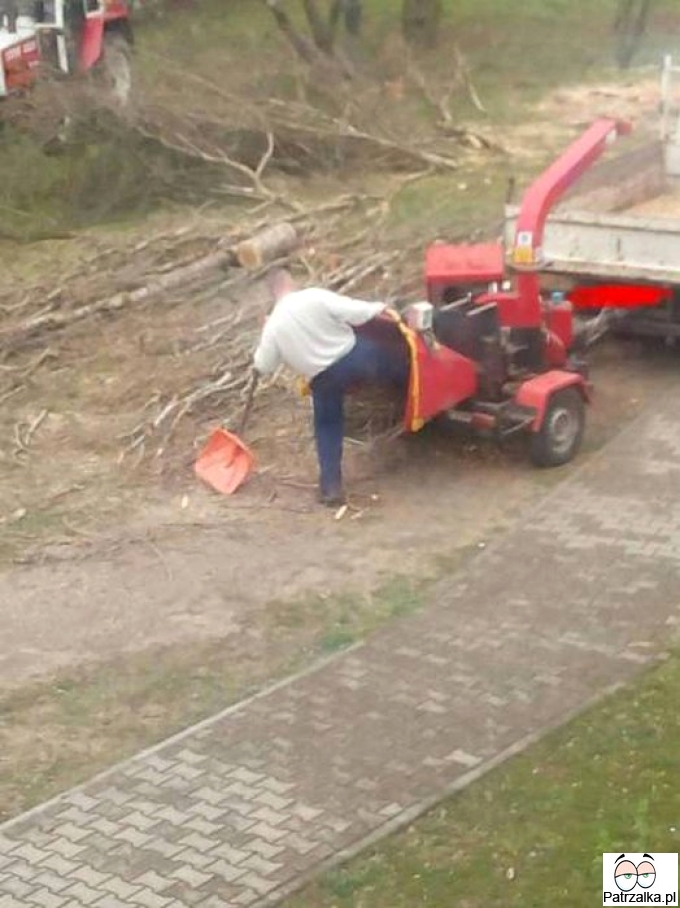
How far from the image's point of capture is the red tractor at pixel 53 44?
664 inches

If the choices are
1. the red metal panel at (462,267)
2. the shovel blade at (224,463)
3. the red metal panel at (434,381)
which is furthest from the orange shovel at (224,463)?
the red metal panel at (462,267)

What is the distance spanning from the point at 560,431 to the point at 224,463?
6.26 ft

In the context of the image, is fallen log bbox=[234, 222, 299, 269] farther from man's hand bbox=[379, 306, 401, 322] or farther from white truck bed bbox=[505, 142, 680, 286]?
man's hand bbox=[379, 306, 401, 322]

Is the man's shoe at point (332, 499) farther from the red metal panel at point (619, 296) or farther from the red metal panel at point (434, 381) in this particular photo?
the red metal panel at point (619, 296)

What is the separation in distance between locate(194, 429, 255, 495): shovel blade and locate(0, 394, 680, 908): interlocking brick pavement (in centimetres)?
164

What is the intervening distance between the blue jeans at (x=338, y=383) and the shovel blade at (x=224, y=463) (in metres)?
0.52

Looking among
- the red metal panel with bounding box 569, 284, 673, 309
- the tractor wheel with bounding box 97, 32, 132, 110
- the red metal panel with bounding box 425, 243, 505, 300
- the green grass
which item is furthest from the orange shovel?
the tractor wheel with bounding box 97, 32, 132, 110

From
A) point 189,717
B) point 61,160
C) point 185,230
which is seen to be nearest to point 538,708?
point 189,717

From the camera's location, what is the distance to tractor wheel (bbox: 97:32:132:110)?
15941 millimetres

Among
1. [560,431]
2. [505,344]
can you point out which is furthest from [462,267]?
[560,431]

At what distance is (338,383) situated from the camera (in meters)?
9.39

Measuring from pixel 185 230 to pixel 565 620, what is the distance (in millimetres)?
7449

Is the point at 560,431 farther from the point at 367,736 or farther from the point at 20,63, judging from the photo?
the point at 20,63

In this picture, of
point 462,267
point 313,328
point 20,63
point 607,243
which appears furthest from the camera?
point 20,63
